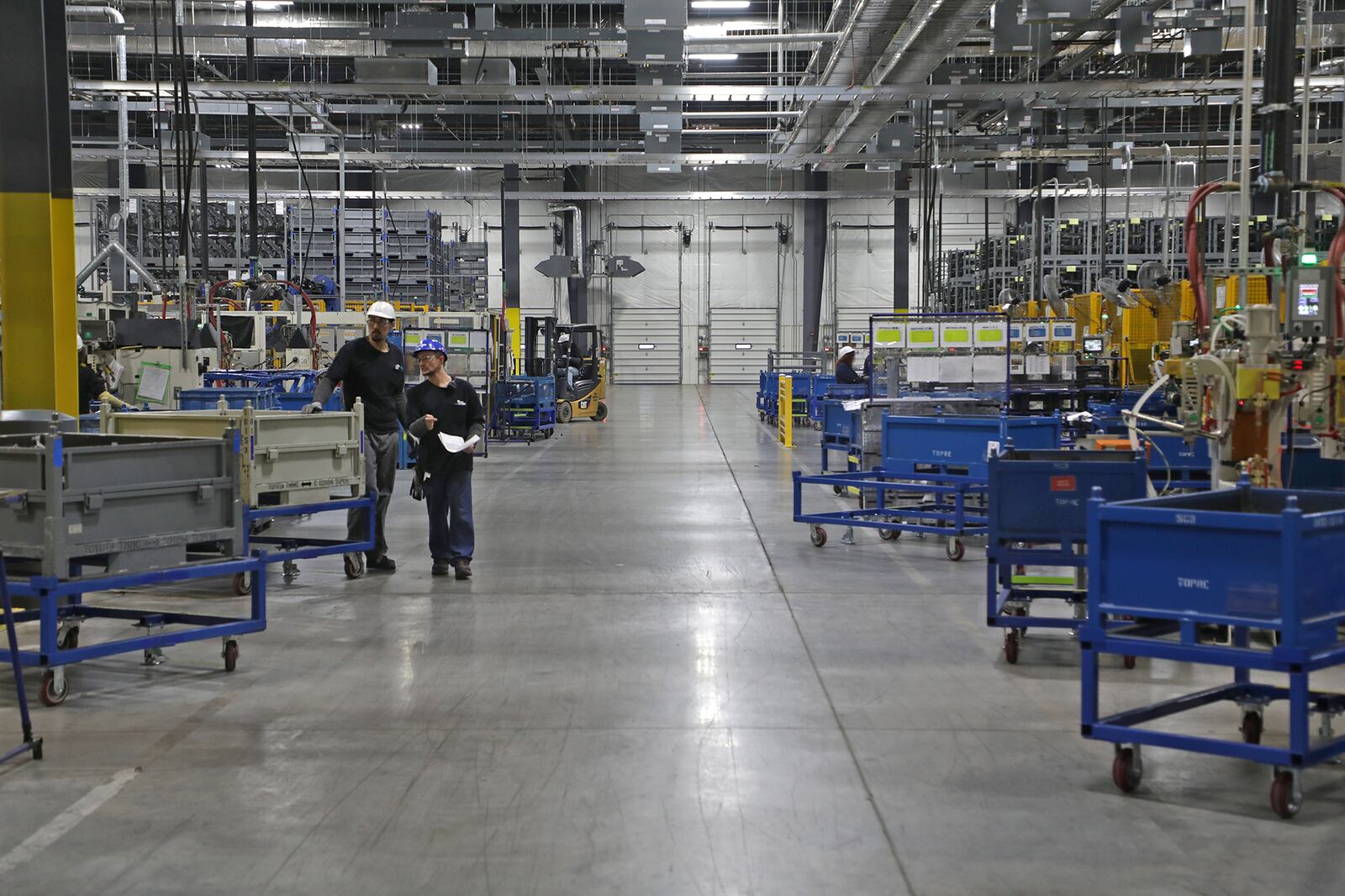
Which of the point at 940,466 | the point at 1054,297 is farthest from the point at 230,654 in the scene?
the point at 1054,297

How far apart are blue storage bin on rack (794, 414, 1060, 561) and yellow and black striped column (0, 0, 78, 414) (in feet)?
20.0

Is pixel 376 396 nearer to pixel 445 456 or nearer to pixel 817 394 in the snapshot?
pixel 445 456

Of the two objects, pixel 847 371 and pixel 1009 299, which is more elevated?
pixel 1009 299

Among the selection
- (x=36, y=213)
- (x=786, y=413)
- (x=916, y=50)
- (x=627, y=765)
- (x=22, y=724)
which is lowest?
(x=627, y=765)

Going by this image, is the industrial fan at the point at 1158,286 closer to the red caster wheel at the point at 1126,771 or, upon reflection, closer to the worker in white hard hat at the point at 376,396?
the worker in white hard hat at the point at 376,396

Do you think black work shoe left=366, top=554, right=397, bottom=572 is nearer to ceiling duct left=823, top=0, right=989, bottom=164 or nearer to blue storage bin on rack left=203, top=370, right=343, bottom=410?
blue storage bin on rack left=203, top=370, right=343, bottom=410

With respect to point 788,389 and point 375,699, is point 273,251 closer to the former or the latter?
point 788,389

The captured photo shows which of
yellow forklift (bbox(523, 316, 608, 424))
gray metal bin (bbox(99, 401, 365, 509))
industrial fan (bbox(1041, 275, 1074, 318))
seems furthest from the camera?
yellow forklift (bbox(523, 316, 608, 424))

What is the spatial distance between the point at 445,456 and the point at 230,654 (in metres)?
3.05

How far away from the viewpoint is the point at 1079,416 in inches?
508

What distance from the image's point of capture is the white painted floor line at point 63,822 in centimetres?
433

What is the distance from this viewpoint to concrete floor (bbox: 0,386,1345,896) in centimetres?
427

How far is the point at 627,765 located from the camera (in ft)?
17.6

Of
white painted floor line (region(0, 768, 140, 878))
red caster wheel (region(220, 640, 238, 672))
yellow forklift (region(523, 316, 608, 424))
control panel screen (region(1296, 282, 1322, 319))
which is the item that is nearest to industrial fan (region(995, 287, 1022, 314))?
yellow forklift (region(523, 316, 608, 424))
